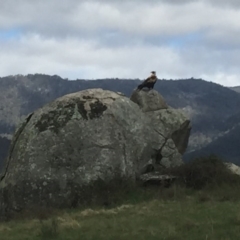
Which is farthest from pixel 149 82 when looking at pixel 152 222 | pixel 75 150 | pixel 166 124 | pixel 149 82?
pixel 152 222

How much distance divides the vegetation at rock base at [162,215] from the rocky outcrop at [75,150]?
1.37m

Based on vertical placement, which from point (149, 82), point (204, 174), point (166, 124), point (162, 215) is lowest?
point (162, 215)

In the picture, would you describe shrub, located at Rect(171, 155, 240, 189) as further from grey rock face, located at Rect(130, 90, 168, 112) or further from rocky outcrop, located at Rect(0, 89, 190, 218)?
grey rock face, located at Rect(130, 90, 168, 112)

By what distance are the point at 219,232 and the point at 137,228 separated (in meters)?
2.19

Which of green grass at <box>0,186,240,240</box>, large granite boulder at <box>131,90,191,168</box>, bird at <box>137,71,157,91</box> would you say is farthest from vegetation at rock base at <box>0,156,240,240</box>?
bird at <box>137,71,157,91</box>

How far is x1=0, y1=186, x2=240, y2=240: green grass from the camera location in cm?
1355

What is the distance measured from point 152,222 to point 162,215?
114cm

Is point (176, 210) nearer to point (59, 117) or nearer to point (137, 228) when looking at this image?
point (137, 228)

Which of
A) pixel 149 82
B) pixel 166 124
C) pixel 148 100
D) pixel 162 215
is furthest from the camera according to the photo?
pixel 149 82

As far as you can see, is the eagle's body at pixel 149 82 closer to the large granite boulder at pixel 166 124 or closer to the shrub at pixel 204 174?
the large granite boulder at pixel 166 124

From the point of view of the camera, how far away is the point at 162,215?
16469 mm

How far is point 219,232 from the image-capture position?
43.5ft

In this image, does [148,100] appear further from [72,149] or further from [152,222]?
[152,222]

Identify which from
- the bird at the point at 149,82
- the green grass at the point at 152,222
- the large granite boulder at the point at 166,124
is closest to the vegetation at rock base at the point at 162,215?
the green grass at the point at 152,222
